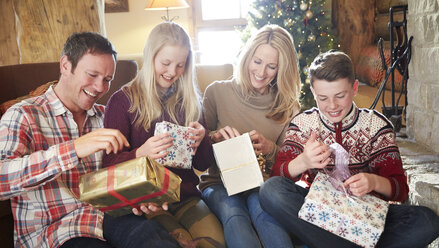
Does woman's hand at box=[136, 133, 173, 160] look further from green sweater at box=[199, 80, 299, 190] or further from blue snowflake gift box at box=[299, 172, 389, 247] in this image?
green sweater at box=[199, 80, 299, 190]

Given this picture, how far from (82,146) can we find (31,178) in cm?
19

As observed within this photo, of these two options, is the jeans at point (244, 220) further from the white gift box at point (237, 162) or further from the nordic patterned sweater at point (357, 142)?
the nordic patterned sweater at point (357, 142)

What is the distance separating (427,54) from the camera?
240 cm

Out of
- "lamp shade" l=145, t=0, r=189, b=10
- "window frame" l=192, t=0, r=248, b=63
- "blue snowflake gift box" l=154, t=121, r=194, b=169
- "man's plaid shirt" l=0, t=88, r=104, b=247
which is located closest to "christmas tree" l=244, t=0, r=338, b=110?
"lamp shade" l=145, t=0, r=189, b=10

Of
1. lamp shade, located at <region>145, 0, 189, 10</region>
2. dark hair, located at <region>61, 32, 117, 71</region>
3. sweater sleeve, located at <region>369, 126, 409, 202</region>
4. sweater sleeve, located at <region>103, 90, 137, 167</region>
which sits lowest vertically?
sweater sleeve, located at <region>369, 126, 409, 202</region>

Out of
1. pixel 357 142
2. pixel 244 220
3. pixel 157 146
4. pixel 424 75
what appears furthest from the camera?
pixel 424 75

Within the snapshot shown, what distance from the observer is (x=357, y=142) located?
5.94 feet

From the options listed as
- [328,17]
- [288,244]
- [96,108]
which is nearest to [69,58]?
[96,108]

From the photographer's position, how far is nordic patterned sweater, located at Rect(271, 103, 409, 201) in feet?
5.68

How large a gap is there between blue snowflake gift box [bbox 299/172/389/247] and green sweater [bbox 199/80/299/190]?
2.23ft

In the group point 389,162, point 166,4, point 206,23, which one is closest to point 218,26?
point 206,23

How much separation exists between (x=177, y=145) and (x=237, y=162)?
28cm

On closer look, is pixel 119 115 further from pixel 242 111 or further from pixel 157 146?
pixel 242 111

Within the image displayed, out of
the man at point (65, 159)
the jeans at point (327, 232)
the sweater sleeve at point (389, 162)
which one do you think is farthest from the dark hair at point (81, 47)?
the sweater sleeve at point (389, 162)
